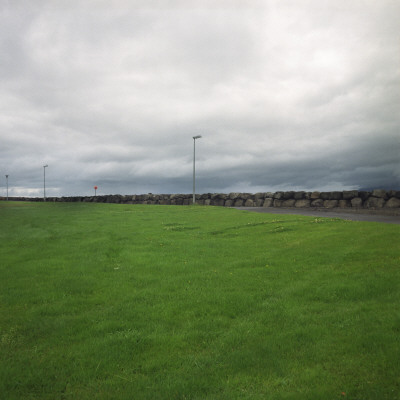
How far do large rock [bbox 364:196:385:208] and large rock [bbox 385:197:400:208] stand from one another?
1.37ft

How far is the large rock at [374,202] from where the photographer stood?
Result: 23145 millimetres

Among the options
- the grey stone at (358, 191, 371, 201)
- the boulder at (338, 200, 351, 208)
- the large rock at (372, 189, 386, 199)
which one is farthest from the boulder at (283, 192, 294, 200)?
the large rock at (372, 189, 386, 199)

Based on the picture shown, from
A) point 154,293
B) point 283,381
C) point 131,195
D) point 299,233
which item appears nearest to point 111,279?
point 154,293

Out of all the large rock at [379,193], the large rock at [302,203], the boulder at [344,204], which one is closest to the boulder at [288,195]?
A: the large rock at [302,203]

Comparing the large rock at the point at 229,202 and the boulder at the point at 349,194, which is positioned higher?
the boulder at the point at 349,194

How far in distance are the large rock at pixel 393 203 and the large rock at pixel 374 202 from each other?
42 cm

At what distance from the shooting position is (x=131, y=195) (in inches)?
1957

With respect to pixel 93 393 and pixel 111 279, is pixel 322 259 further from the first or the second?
pixel 93 393

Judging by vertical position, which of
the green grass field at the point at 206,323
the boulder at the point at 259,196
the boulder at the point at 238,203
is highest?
the boulder at the point at 259,196

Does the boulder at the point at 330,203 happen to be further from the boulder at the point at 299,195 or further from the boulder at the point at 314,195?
the boulder at the point at 299,195

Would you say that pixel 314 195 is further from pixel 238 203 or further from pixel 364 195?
pixel 238 203

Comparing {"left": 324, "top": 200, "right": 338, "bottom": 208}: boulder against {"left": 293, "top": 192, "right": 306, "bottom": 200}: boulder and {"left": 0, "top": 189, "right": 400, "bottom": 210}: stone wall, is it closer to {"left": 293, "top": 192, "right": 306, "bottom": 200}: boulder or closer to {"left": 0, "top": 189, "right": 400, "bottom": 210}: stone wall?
{"left": 0, "top": 189, "right": 400, "bottom": 210}: stone wall

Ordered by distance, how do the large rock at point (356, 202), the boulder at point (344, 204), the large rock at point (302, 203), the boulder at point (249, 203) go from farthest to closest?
the boulder at point (249, 203), the large rock at point (302, 203), the boulder at point (344, 204), the large rock at point (356, 202)

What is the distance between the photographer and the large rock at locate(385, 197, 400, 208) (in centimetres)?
2229
